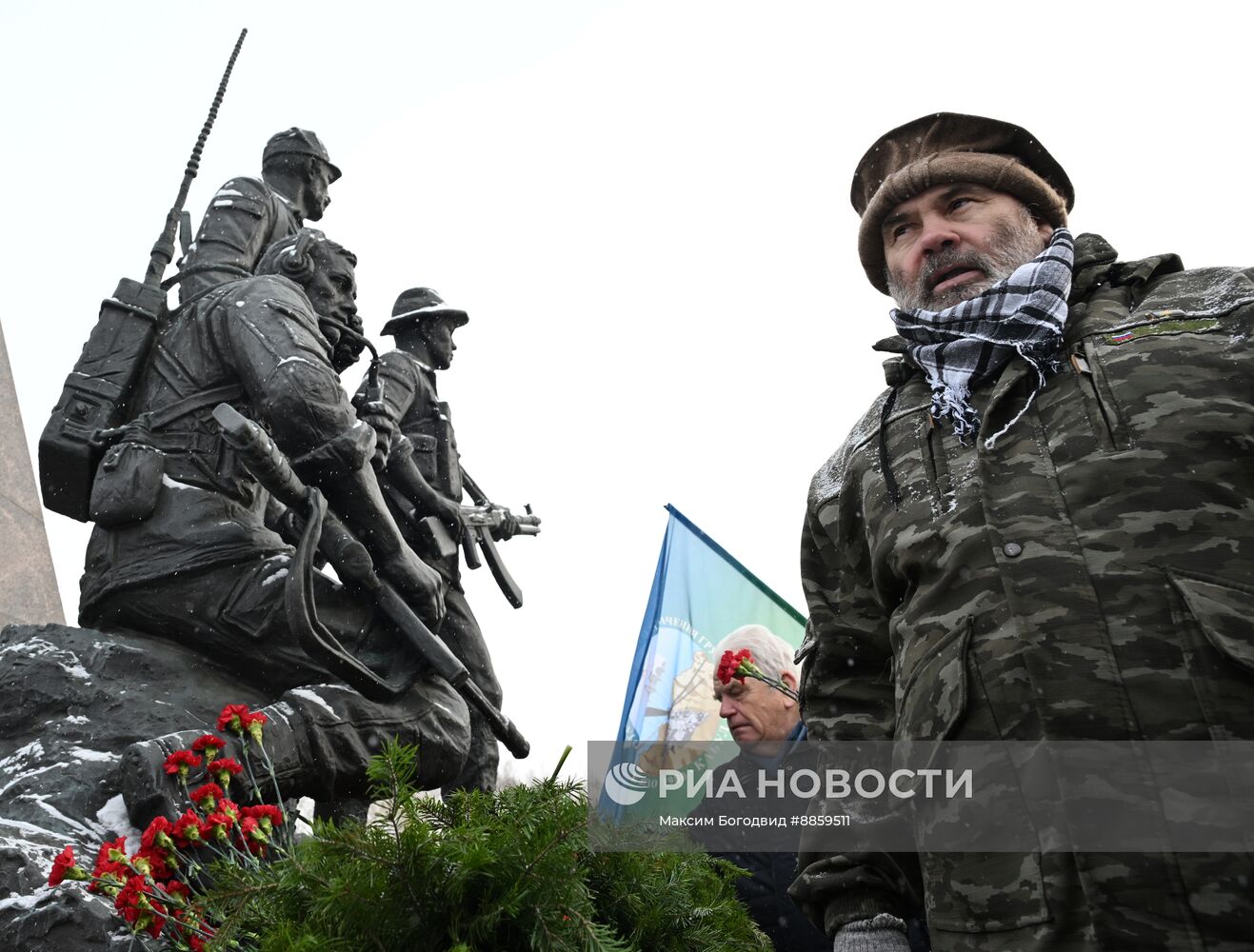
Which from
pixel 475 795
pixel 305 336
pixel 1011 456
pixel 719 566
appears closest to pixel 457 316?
pixel 719 566

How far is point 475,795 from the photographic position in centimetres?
258

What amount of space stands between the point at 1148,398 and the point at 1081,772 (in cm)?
58

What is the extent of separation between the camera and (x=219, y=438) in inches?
207

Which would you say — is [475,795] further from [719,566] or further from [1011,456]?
[719,566]

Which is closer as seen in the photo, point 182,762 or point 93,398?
point 182,762

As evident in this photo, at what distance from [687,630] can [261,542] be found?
3.19 m

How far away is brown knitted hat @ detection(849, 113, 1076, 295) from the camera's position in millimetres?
2486

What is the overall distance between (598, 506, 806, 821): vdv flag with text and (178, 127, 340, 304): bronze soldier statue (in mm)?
2928

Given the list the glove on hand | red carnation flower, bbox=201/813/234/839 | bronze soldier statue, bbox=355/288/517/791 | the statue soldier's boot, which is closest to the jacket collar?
the glove on hand

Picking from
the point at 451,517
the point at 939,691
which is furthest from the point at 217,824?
the point at 451,517

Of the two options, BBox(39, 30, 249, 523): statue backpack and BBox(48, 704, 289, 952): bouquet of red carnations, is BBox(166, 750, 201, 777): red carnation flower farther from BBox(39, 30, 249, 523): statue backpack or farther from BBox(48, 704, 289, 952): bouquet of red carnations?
BBox(39, 30, 249, 523): statue backpack

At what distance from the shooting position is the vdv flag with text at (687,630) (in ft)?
22.6

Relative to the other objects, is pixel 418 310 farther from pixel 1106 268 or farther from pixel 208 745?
pixel 1106 268

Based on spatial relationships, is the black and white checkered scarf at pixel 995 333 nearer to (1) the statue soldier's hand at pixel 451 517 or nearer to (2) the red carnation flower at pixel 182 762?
(2) the red carnation flower at pixel 182 762
